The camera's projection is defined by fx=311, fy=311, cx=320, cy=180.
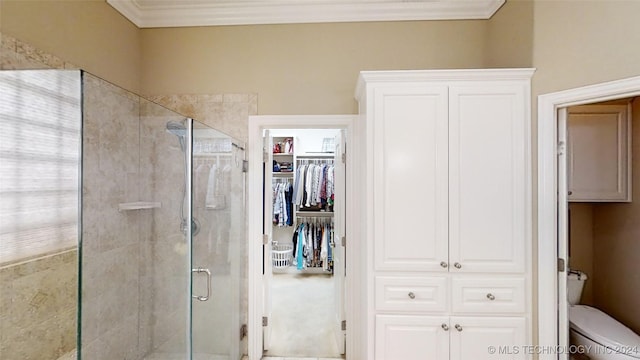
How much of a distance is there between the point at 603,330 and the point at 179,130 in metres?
2.99

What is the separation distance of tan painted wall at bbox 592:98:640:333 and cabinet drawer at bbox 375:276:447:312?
1.67m

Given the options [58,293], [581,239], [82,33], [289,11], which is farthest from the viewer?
[581,239]

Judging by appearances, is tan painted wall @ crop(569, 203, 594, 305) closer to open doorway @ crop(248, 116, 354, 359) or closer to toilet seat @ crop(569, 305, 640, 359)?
toilet seat @ crop(569, 305, 640, 359)

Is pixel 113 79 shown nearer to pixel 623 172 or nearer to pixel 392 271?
Result: pixel 392 271

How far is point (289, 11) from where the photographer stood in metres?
2.38

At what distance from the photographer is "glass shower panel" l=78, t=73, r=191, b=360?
1652 millimetres

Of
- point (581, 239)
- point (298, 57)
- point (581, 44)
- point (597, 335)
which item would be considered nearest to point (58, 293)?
point (298, 57)

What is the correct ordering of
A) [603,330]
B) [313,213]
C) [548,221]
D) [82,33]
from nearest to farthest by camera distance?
[548,221]
[82,33]
[603,330]
[313,213]

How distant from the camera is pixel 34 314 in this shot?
1513 millimetres

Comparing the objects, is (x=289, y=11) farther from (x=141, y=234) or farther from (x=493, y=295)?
(x=493, y=295)

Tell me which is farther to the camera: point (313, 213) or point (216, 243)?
point (313, 213)

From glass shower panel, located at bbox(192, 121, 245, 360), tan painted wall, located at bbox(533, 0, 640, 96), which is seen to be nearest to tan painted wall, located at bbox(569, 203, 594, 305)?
tan painted wall, located at bbox(533, 0, 640, 96)

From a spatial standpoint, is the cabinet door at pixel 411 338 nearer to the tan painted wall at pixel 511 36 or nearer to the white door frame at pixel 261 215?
the white door frame at pixel 261 215

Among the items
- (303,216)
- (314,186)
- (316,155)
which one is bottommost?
(303,216)
